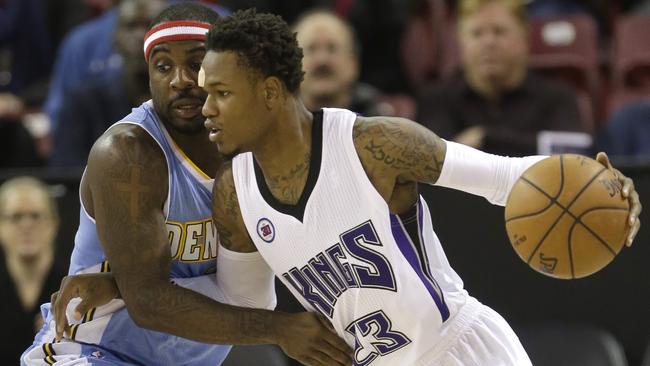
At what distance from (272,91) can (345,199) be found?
461 mm

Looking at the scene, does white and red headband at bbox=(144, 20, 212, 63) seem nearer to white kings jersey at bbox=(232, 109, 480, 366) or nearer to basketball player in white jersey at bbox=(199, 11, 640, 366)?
basketball player in white jersey at bbox=(199, 11, 640, 366)

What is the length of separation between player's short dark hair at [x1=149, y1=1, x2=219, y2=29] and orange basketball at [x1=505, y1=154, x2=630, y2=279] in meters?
1.39

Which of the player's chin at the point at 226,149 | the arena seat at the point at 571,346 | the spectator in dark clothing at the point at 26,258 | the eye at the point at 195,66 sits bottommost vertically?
the arena seat at the point at 571,346

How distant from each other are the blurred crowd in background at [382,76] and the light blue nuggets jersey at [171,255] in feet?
7.64

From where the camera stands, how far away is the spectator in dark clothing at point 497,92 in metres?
7.11

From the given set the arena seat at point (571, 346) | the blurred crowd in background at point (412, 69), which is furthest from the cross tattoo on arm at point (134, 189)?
the arena seat at point (571, 346)

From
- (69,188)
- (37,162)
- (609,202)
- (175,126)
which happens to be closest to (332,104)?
(69,188)

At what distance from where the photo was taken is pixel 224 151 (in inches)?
156

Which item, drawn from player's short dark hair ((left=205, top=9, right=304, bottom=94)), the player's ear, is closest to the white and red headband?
player's short dark hair ((left=205, top=9, right=304, bottom=94))

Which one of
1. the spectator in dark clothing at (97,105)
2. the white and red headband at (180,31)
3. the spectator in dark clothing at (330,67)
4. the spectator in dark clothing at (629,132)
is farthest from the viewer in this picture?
the spectator in dark clothing at (629,132)

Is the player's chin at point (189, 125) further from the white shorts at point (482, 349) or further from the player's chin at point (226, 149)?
the white shorts at point (482, 349)

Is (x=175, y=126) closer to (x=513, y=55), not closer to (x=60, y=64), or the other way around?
(x=513, y=55)

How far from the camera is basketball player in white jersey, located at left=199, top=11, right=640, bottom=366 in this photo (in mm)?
3928

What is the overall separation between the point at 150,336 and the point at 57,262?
255 centimetres
